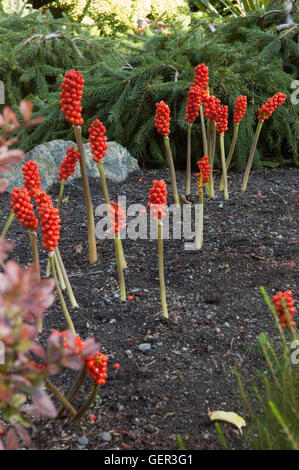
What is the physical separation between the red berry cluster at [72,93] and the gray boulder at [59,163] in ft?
5.66

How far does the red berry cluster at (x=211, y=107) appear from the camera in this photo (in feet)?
11.0

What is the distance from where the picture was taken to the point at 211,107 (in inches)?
134

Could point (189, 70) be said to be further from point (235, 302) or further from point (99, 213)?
point (235, 302)

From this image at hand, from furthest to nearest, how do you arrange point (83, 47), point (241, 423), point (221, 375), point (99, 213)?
point (83, 47), point (99, 213), point (221, 375), point (241, 423)

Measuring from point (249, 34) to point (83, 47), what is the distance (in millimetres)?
1979

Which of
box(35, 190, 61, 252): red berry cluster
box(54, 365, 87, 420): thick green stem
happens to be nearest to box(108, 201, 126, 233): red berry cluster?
box(35, 190, 61, 252): red berry cluster

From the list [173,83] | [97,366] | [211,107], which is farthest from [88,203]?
[173,83]

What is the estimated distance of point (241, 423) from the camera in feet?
5.93

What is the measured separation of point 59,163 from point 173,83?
113 centimetres

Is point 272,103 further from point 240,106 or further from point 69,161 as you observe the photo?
point 69,161

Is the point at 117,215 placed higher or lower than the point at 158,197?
lower

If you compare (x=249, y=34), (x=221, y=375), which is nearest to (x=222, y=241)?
(x=221, y=375)

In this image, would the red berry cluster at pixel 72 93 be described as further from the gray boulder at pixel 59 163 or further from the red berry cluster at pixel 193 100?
the gray boulder at pixel 59 163

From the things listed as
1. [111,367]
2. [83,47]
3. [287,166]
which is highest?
[83,47]
